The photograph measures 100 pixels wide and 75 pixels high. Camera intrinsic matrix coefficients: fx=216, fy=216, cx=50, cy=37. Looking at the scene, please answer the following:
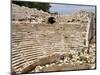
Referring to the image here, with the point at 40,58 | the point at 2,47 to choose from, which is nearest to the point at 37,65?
the point at 40,58

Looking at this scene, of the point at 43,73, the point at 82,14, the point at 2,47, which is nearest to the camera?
the point at 2,47

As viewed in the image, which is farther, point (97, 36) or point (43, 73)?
point (97, 36)

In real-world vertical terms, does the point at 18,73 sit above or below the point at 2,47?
below

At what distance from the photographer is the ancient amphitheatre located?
2.21 m

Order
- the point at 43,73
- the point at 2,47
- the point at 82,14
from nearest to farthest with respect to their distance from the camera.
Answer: the point at 2,47
the point at 43,73
the point at 82,14

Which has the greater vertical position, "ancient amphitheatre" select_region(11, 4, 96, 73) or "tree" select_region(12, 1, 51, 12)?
"tree" select_region(12, 1, 51, 12)

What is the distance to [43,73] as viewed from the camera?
2299 millimetres

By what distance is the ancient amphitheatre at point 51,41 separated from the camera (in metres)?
2.21

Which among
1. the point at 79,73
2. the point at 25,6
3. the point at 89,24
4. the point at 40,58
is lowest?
the point at 79,73

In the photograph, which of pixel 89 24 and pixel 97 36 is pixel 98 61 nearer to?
pixel 97 36

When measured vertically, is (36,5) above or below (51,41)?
above

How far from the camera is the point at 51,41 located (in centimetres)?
233

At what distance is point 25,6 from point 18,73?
69 cm

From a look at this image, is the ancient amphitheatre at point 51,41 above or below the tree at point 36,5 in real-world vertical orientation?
below
